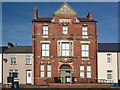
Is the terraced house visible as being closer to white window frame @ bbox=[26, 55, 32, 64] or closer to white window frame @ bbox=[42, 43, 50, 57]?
white window frame @ bbox=[26, 55, 32, 64]

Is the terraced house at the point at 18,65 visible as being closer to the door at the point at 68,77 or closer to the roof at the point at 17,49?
the roof at the point at 17,49

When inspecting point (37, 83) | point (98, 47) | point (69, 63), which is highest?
point (98, 47)

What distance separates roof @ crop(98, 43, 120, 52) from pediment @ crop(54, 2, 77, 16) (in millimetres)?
6610

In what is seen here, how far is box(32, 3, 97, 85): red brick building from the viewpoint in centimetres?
3550

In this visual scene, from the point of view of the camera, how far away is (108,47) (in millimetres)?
38000

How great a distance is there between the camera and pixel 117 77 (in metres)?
36.2

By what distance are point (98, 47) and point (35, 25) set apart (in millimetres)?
10107

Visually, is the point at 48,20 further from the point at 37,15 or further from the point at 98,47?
the point at 98,47

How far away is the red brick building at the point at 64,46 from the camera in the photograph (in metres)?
35.5

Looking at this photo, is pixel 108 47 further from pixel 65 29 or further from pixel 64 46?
pixel 65 29

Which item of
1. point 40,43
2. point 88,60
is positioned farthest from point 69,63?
point 40,43

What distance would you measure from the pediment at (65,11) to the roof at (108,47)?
6.61 m

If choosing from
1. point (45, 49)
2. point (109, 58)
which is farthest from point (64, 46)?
point (109, 58)

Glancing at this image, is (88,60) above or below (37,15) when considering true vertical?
below
